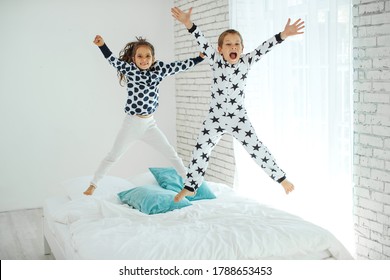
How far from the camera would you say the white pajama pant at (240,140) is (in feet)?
10.1

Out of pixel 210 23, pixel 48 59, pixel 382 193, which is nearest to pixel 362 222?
pixel 382 193

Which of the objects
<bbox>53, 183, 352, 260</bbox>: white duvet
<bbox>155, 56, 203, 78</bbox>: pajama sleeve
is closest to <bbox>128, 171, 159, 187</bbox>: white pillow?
<bbox>53, 183, 352, 260</bbox>: white duvet

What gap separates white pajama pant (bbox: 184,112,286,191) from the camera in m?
3.08

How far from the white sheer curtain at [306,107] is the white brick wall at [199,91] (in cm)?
54

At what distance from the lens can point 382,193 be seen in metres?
3.71

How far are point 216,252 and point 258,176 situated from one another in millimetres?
1810

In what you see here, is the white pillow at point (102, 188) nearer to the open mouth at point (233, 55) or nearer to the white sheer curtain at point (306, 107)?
the white sheer curtain at point (306, 107)

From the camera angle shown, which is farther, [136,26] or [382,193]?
[136,26]

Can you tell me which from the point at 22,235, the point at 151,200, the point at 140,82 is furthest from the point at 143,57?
the point at 22,235

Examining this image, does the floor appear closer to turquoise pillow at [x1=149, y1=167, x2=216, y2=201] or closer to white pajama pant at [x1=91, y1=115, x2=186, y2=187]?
turquoise pillow at [x1=149, y1=167, x2=216, y2=201]

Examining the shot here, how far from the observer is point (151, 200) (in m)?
4.11

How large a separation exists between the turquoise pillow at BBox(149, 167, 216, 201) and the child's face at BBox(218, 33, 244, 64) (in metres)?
1.57

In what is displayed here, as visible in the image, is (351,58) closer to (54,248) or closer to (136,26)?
(54,248)
